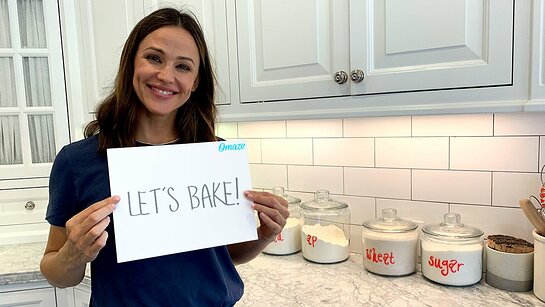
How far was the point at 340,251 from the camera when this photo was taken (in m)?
1.39

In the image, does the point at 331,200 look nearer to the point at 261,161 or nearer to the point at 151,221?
the point at 261,161

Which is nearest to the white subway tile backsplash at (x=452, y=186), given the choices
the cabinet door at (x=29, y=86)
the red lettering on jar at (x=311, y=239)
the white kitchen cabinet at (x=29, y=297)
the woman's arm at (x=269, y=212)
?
the red lettering on jar at (x=311, y=239)

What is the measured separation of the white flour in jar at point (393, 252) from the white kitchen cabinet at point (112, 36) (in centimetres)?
69

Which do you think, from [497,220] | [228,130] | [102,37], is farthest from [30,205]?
[497,220]

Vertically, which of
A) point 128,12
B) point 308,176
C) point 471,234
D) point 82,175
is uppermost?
point 128,12

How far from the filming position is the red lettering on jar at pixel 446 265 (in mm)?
1132

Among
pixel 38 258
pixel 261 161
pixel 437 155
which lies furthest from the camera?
pixel 261 161

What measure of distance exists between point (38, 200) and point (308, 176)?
1.21 meters

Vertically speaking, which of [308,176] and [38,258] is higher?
[308,176]

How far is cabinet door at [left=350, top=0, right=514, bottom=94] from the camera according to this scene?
91 cm

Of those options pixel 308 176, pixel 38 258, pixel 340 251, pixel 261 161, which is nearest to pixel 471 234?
pixel 340 251

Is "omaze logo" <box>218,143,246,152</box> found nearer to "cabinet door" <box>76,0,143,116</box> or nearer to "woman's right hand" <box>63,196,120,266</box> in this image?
"woman's right hand" <box>63,196,120,266</box>

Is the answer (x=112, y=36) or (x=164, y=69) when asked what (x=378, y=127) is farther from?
(x=112, y=36)

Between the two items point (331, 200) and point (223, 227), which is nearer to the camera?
point (223, 227)
